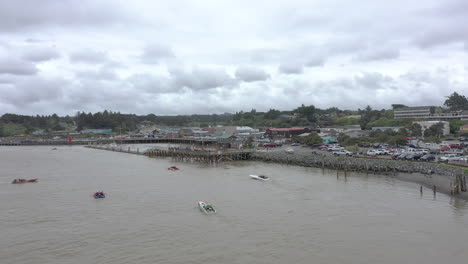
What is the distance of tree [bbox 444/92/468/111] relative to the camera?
9369 cm

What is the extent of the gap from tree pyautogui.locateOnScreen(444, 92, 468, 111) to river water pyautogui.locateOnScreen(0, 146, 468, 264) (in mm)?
77722

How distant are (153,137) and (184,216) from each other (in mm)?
82568

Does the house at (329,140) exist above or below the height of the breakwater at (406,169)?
above

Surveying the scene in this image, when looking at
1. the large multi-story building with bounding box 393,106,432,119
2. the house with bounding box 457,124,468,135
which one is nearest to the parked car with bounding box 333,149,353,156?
the house with bounding box 457,124,468,135

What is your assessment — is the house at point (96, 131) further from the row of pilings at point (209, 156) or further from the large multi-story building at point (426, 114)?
the large multi-story building at point (426, 114)

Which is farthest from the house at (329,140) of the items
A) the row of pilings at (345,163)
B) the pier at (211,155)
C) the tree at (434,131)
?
the pier at (211,155)

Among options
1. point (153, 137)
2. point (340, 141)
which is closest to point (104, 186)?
point (340, 141)

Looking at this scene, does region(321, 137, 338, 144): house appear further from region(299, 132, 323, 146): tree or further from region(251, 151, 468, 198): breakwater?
region(251, 151, 468, 198): breakwater

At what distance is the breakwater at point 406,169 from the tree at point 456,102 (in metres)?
72.0

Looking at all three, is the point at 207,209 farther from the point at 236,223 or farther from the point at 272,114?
the point at 272,114

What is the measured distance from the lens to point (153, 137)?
10150cm

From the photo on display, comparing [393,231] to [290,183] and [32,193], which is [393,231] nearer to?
[290,183]

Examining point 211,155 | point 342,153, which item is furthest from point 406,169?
point 211,155

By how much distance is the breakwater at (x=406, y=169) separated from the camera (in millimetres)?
26255
